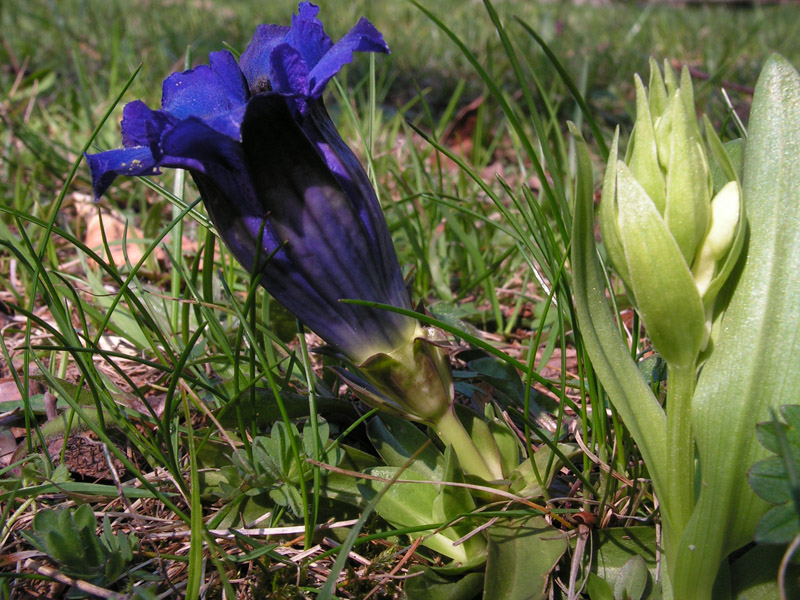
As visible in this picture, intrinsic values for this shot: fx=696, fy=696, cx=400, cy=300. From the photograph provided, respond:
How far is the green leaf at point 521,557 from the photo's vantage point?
3.15 ft

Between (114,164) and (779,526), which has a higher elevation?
(114,164)

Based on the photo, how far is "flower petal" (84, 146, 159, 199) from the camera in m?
0.88

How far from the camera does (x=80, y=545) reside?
0.98 metres

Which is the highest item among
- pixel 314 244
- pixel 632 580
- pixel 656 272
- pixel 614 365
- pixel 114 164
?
pixel 114 164

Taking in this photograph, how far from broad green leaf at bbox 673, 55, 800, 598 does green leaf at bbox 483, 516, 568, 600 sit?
0.20 metres

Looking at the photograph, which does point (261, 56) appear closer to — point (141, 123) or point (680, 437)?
point (141, 123)

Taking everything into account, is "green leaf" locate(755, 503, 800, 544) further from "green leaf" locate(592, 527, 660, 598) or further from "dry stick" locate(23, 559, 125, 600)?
"dry stick" locate(23, 559, 125, 600)

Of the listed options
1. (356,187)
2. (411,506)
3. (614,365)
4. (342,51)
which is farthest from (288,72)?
(411,506)

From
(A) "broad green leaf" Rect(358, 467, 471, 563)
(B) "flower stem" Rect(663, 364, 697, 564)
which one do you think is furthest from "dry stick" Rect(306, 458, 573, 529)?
(B) "flower stem" Rect(663, 364, 697, 564)

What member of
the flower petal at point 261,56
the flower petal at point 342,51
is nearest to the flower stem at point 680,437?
the flower petal at point 342,51

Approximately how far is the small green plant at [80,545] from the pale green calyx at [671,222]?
81cm

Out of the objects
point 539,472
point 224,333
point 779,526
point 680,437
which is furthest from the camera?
point 224,333

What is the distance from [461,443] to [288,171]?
476 mm

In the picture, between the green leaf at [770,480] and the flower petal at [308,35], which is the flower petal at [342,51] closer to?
the flower petal at [308,35]
